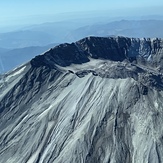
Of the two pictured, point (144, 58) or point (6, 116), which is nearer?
point (6, 116)

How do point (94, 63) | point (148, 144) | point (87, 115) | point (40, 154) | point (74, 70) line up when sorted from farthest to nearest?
point (94, 63) → point (74, 70) → point (87, 115) → point (40, 154) → point (148, 144)

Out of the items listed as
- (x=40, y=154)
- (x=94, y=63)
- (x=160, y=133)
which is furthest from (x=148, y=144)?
(x=94, y=63)

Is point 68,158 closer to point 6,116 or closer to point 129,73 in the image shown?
point 6,116

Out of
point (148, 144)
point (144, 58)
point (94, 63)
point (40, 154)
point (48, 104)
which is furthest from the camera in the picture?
point (144, 58)

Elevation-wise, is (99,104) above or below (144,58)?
above

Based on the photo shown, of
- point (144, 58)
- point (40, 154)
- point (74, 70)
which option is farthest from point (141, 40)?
point (40, 154)

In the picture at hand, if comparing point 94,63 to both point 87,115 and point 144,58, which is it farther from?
point 87,115
